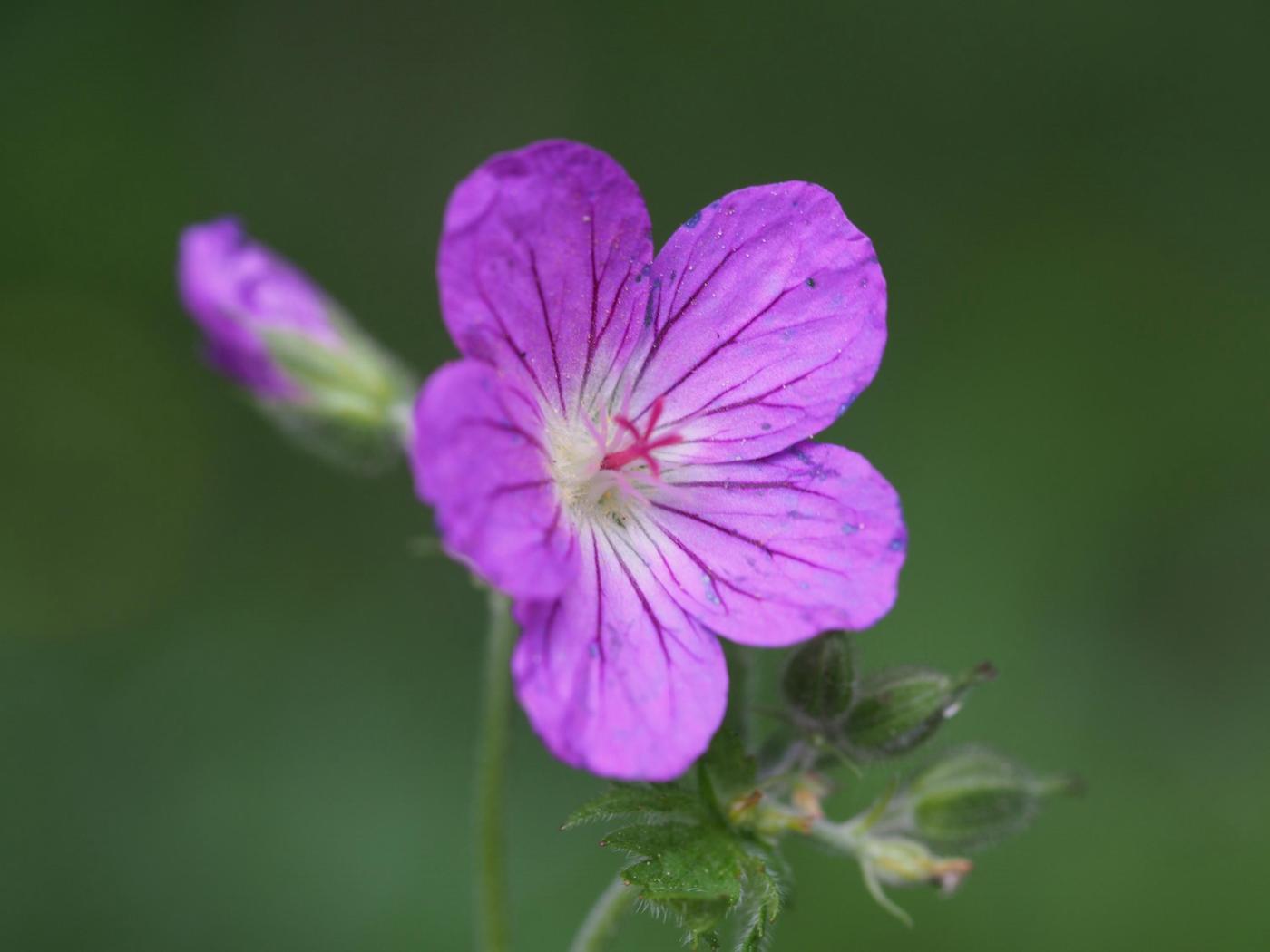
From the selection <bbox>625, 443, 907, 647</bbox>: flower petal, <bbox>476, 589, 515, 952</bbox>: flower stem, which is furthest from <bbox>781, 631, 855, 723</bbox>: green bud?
<bbox>476, 589, 515, 952</bbox>: flower stem

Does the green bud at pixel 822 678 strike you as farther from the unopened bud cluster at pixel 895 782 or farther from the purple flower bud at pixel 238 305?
the purple flower bud at pixel 238 305

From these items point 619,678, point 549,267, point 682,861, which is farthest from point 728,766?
point 549,267

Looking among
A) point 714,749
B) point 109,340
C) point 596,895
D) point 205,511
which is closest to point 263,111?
point 109,340

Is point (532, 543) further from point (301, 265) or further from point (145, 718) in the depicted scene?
point (301, 265)

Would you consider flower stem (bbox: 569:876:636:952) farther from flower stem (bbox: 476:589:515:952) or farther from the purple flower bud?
the purple flower bud

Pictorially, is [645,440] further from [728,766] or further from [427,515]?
[427,515]
